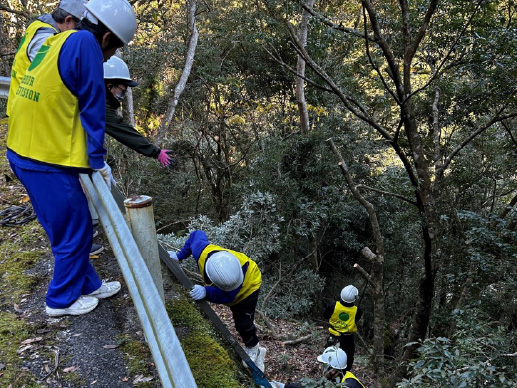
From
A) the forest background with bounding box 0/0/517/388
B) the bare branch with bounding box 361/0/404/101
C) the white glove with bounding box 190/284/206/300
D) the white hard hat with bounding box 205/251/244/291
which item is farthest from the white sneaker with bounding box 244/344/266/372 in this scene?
the bare branch with bounding box 361/0/404/101

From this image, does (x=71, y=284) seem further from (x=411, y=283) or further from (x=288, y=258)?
(x=411, y=283)

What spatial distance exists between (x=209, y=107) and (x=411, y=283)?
9552 millimetres

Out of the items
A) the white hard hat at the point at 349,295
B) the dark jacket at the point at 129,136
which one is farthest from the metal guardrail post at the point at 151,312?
the white hard hat at the point at 349,295

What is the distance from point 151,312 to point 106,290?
1886 mm

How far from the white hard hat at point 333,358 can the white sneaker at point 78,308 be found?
385 centimetres

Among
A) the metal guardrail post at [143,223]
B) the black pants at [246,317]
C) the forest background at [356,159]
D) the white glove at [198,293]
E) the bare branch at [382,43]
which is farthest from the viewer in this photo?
the forest background at [356,159]

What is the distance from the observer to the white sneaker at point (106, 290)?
3.01 meters

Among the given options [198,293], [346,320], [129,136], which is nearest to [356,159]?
[346,320]

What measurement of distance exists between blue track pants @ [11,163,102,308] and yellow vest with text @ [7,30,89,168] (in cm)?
14

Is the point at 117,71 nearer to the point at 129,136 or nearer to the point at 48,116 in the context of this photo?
the point at 129,136

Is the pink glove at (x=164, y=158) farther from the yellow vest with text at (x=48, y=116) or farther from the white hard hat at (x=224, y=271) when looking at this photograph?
the white hard hat at (x=224, y=271)

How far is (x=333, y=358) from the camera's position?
5.75 m

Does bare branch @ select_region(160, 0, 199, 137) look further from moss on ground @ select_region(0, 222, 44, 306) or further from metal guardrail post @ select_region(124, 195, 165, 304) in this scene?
metal guardrail post @ select_region(124, 195, 165, 304)

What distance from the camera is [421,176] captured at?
6.12 meters
